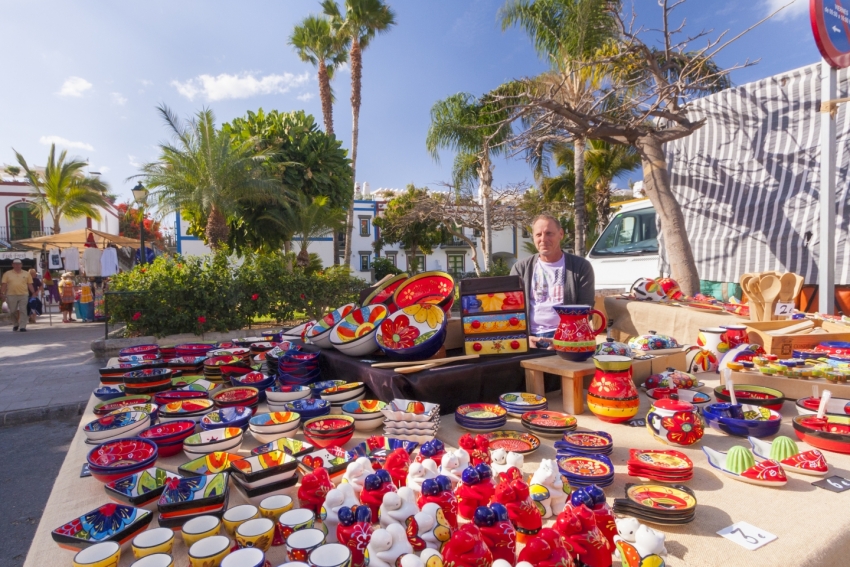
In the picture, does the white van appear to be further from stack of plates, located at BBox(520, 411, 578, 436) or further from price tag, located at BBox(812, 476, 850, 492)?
price tag, located at BBox(812, 476, 850, 492)

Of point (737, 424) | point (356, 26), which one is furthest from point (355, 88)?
point (737, 424)

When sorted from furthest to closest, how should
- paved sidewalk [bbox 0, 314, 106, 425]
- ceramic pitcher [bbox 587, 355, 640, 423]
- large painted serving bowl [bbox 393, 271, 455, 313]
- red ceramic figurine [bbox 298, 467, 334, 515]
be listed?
paved sidewalk [bbox 0, 314, 106, 425], large painted serving bowl [bbox 393, 271, 455, 313], ceramic pitcher [bbox 587, 355, 640, 423], red ceramic figurine [bbox 298, 467, 334, 515]

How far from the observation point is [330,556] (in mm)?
1072

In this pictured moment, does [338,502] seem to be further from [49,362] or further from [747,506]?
[49,362]

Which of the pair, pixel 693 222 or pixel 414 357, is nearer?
pixel 414 357

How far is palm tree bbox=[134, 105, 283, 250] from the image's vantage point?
1236 centimetres

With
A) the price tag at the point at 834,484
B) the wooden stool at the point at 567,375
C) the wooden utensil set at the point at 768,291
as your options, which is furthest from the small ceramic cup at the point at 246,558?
the wooden utensil set at the point at 768,291

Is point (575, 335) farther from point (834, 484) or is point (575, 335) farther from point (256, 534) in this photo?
point (256, 534)

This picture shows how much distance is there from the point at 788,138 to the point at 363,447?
589 centimetres

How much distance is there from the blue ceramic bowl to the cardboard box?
3.59 feet

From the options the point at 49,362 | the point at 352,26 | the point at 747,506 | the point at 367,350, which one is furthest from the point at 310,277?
the point at 352,26

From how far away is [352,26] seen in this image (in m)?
19.5

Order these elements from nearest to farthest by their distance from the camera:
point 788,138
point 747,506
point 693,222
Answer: point 747,506, point 788,138, point 693,222

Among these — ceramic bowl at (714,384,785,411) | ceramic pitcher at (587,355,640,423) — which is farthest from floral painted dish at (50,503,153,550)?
ceramic bowl at (714,384,785,411)
